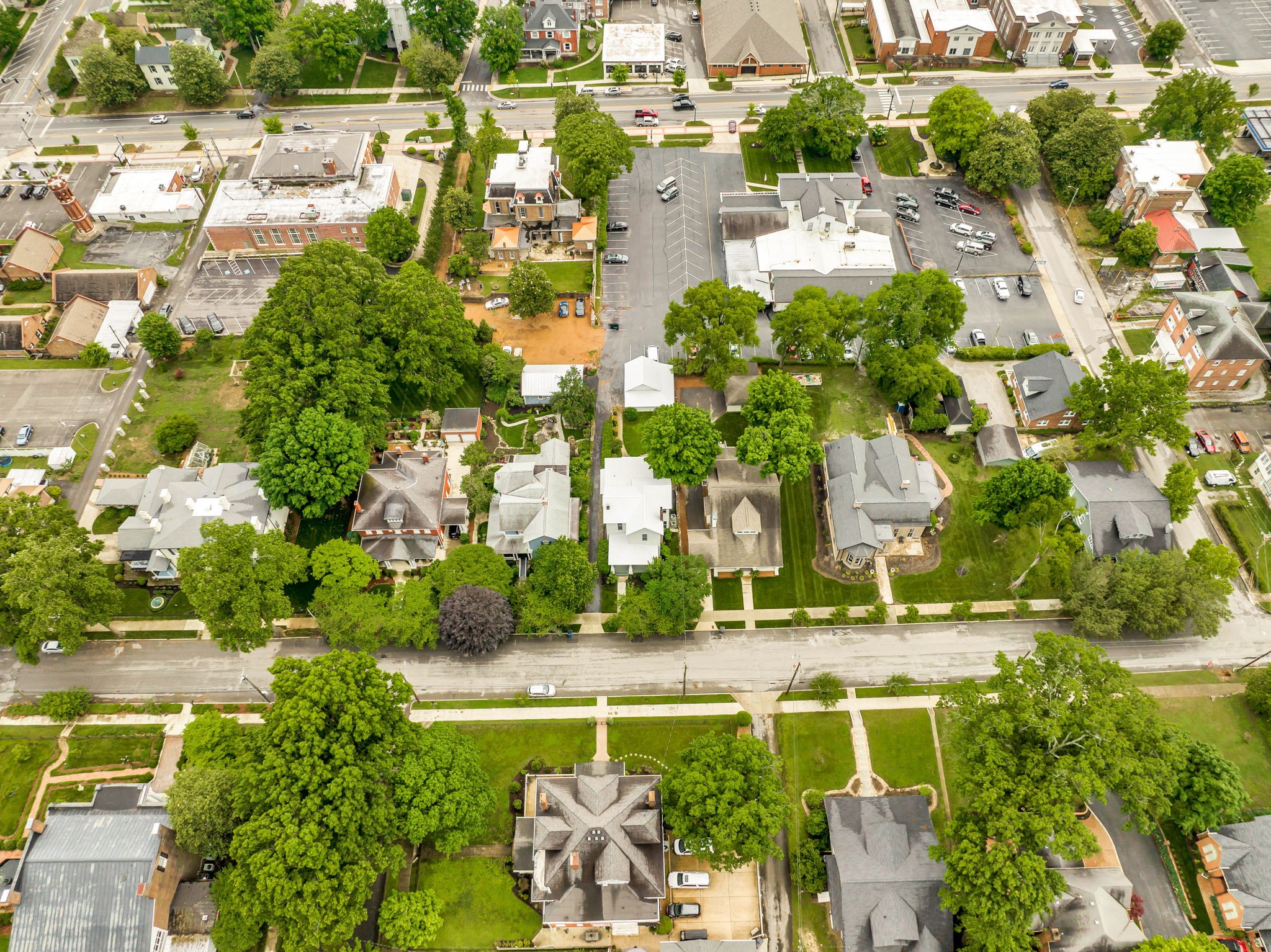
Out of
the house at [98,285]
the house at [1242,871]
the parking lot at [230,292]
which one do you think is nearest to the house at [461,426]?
the parking lot at [230,292]

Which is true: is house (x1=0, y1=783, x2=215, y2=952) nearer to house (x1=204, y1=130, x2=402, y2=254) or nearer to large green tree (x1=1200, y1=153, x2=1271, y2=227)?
house (x1=204, y1=130, x2=402, y2=254)

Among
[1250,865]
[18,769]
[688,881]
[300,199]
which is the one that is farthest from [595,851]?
[300,199]

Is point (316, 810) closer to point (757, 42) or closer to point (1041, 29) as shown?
point (757, 42)

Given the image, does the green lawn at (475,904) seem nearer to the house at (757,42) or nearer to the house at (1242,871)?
the house at (1242,871)

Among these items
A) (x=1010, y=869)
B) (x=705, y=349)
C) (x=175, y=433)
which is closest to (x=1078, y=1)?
(x=705, y=349)

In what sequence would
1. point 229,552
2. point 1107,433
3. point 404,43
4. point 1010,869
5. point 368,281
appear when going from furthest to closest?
point 404,43, point 368,281, point 1107,433, point 229,552, point 1010,869

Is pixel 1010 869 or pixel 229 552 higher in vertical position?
pixel 229 552

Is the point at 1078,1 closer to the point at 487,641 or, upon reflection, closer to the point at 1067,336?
the point at 1067,336
